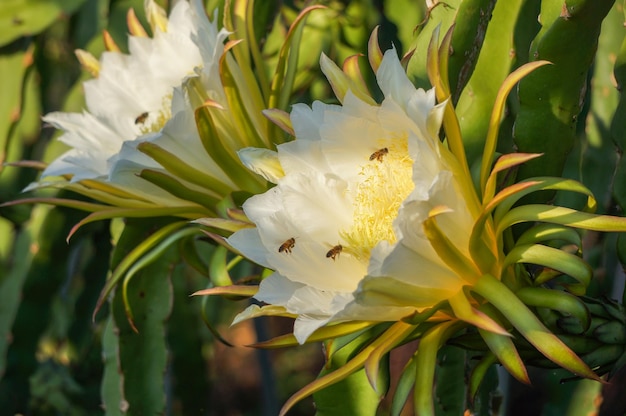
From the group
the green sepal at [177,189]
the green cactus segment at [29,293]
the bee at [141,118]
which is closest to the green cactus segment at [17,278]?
the green cactus segment at [29,293]

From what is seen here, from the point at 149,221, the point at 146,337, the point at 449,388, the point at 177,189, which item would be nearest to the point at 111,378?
the point at 146,337

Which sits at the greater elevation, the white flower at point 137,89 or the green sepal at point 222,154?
the white flower at point 137,89

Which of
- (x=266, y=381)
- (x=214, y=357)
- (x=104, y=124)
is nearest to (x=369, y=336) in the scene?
(x=104, y=124)

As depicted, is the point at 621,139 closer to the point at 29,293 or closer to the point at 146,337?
the point at 146,337

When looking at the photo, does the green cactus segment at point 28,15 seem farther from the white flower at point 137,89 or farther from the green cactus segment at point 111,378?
the green cactus segment at point 111,378

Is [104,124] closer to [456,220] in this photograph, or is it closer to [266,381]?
[456,220]

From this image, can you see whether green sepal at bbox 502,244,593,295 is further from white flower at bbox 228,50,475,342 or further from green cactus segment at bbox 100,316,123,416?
green cactus segment at bbox 100,316,123,416
